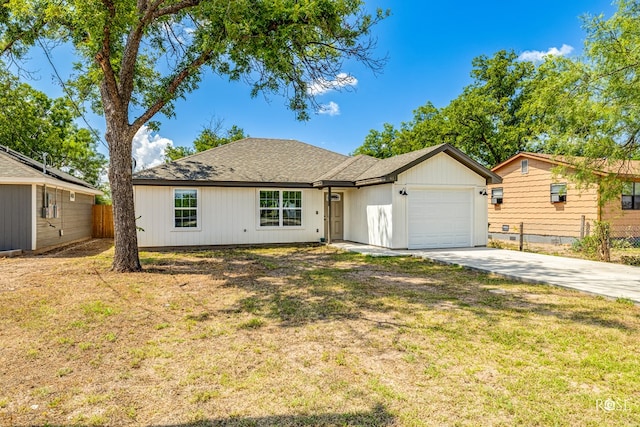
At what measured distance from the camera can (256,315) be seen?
5.28 meters

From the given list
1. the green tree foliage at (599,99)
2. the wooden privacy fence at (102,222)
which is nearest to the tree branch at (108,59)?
the green tree foliage at (599,99)

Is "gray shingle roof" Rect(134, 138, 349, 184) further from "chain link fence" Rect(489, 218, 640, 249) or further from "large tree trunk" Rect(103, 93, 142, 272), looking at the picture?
"chain link fence" Rect(489, 218, 640, 249)

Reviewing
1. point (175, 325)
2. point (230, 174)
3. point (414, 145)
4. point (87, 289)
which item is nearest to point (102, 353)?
Result: point (175, 325)

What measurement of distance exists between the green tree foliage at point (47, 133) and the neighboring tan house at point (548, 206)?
27.9 meters

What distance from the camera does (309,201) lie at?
14836 millimetres

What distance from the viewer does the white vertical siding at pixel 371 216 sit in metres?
12.6

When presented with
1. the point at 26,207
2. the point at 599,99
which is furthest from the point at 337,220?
the point at 26,207

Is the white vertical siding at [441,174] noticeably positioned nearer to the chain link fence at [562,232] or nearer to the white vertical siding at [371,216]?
the white vertical siding at [371,216]

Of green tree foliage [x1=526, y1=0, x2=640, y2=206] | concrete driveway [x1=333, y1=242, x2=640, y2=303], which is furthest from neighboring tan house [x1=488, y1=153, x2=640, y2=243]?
concrete driveway [x1=333, y1=242, x2=640, y2=303]

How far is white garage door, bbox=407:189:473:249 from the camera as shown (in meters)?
12.8

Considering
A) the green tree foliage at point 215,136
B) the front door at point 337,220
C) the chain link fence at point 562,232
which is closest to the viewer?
the chain link fence at point 562,232

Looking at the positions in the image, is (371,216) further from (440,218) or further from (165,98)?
(165,98)

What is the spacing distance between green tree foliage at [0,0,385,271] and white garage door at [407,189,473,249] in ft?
17.3

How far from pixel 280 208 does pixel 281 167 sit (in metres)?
2.04
